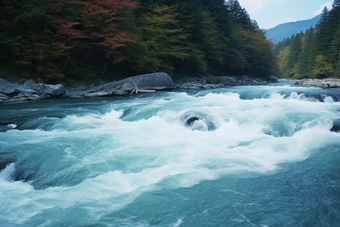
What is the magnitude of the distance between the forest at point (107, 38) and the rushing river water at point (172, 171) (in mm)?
6745

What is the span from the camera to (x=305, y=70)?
4659 cm

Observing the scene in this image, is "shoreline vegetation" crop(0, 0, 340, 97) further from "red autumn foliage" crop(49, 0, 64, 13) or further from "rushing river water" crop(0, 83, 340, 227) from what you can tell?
"rushing river water" crop(0, 83, 340, 227)

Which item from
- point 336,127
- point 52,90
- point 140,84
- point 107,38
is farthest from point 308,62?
point 52,90

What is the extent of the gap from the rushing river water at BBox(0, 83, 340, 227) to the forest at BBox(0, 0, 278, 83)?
675 centimetres

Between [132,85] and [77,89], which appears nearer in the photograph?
[77,89]

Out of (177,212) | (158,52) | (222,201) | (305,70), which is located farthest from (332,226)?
(305,70)

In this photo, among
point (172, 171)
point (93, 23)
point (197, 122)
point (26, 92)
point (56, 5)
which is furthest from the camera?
point (93, 23)

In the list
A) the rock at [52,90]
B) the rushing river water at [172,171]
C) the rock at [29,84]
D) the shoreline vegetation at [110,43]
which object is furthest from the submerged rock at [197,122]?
the rock at [29,84]

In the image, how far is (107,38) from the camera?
49.5 feet

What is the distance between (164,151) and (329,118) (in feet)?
18.8

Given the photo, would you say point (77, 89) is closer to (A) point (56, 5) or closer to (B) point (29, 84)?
(B) point (29, 84)

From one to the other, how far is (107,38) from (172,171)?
1327 cm

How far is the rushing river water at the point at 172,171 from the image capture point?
3.03 metres

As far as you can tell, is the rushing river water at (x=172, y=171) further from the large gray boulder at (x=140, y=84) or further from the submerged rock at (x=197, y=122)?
the large gray boulder at (x=140, y=84)
